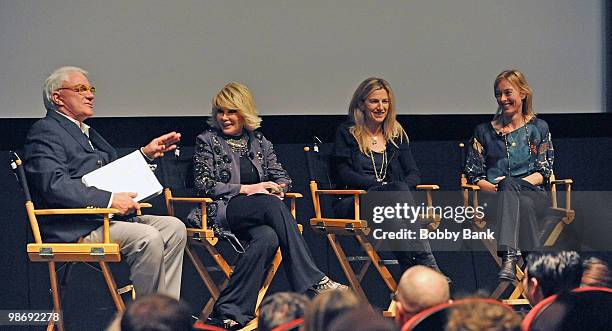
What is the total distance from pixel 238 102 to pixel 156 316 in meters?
2.82

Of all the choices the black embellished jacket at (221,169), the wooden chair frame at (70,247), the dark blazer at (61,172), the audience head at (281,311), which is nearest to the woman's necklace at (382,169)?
the black embellished jacket at (221,169)

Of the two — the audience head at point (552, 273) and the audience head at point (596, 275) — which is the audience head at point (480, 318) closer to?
the audience head at point (552, 273)

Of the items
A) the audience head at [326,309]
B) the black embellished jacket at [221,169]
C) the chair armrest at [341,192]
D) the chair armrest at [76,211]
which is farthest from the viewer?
the chair armrest at [341,192]

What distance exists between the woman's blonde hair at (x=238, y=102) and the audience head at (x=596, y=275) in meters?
2.24

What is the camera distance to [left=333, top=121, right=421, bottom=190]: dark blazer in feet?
19.1

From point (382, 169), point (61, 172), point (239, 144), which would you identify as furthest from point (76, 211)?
point (382, 169)

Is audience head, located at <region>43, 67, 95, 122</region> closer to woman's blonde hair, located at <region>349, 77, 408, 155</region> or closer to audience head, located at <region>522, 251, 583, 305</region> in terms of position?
woman's blonde hair, located at <region>349, 77, 408, 155</region>

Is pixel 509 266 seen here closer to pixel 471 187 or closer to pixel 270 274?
pixel 471 187

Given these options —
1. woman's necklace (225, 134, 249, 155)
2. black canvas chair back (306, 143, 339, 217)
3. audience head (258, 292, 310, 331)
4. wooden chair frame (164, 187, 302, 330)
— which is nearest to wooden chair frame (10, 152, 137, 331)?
wooden chair frame (164, 187, 302, 330)

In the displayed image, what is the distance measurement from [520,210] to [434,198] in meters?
0.89

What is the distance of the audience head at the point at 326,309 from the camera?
9.16 ft

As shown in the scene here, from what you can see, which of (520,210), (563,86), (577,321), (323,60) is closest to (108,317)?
(323,60)

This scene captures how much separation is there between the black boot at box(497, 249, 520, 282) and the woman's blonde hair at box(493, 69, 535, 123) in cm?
85

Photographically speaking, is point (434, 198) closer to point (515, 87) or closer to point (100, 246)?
point (515, 87)
